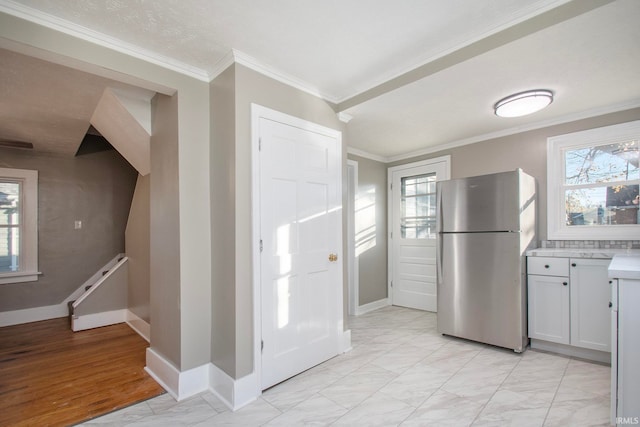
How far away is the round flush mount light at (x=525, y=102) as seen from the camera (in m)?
2.46

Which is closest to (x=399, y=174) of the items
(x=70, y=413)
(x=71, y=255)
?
(x=70, y=413)

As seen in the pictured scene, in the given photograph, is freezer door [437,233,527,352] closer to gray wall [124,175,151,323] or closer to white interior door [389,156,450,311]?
white interior door [389,156,450,311]

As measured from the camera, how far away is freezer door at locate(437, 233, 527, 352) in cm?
276

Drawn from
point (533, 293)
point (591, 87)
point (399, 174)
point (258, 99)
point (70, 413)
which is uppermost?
point (591, 87)

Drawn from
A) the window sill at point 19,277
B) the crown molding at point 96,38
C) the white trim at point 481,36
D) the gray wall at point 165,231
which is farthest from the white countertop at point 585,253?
the window sill at point 19,277

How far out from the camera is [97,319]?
3820 millimetres

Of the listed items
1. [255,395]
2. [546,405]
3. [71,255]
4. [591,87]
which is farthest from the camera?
[71,255]

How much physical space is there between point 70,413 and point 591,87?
4536 millimetres

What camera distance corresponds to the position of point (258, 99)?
222 cm

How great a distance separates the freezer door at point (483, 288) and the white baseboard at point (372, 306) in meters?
1.19

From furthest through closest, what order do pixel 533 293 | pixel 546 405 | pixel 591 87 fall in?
1. pixel 533 293
2. pixel 591 87
3. pixel 546 405

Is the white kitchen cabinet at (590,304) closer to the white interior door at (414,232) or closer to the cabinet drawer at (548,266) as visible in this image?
the cabinet drawer at (548,266)

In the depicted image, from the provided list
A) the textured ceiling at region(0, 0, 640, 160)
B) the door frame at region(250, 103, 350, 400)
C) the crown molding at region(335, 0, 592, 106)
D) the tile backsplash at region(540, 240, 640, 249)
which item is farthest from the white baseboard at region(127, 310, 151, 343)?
the tile backsplash at region(540, 240, 640, 249)

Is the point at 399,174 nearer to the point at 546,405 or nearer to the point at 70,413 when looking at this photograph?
the point at 546,405
